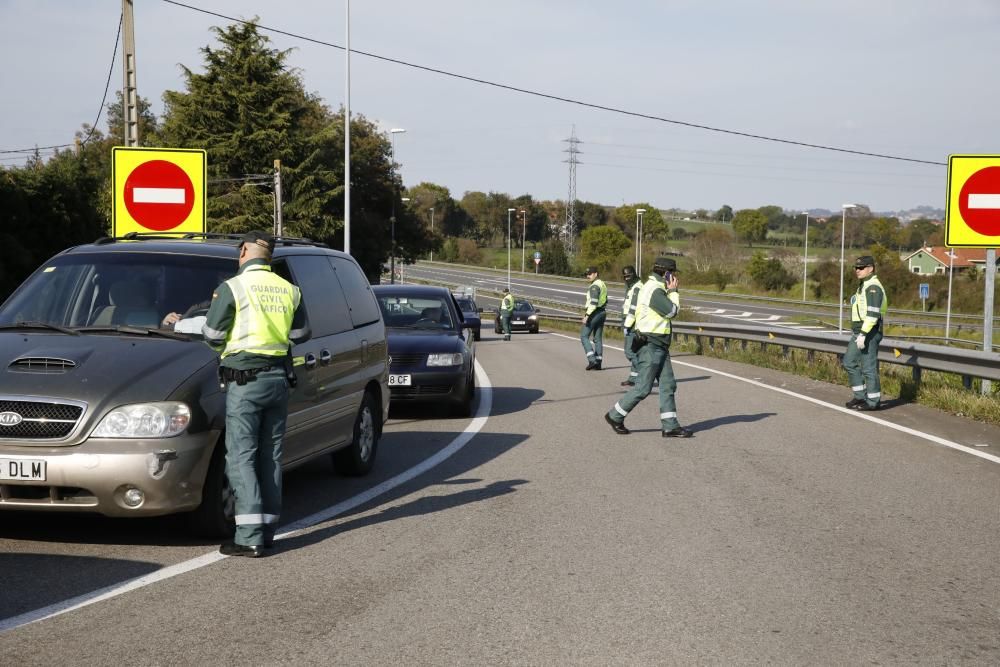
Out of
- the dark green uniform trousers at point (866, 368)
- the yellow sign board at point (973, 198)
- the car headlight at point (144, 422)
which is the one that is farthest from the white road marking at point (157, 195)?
the yellow sign board at point (973, 198)

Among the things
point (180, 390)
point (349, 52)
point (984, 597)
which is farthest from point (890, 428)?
point (349, 52)

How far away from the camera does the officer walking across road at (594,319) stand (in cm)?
2100

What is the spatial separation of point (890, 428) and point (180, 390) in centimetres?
864

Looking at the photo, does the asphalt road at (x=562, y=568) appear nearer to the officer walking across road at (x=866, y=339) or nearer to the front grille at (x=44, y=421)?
the front grille at (x=44, y=421)

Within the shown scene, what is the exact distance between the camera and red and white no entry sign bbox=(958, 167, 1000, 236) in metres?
15.0

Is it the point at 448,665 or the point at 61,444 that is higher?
the point at 61,444

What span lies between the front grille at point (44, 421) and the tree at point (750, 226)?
166 metres

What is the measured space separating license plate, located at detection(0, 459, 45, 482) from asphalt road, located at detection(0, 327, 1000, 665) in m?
0.45

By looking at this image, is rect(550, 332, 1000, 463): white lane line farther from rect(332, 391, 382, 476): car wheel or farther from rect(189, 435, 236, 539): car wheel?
rect(189, 435, 236, 539): car wheel

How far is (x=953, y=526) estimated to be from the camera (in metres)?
7.47

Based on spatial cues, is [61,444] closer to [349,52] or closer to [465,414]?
[465,414]

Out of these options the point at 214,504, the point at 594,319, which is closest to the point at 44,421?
the point at 214,504

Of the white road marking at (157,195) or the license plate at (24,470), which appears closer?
the license plate at (24,470)

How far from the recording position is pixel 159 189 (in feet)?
42.8
